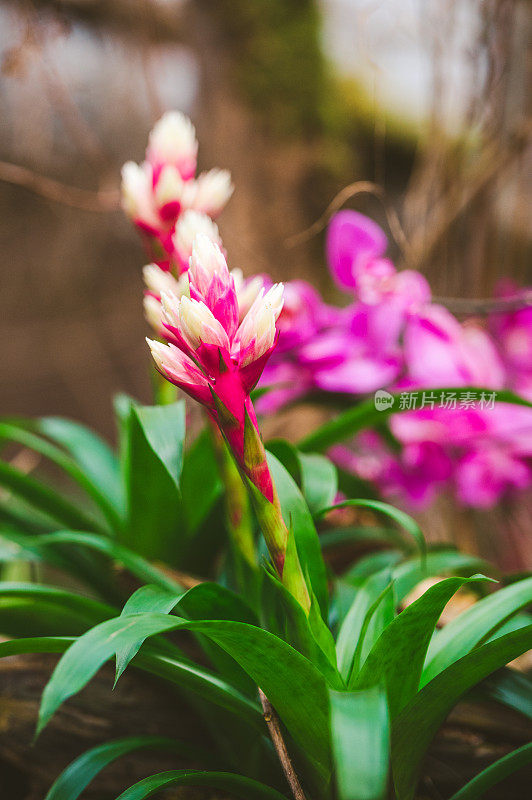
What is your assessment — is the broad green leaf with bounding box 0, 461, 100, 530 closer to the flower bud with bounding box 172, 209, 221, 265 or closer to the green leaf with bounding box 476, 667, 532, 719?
the flower bud with bounding box 172, 209, 221, 265

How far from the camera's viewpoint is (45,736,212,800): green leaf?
0.47 meters

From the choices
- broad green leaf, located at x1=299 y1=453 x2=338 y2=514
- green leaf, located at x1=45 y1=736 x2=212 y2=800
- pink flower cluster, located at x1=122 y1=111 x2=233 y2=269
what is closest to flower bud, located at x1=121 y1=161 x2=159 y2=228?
pink flower cluster, located at x1=122 y1=111 x2=233 y2=269

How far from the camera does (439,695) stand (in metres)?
0.42

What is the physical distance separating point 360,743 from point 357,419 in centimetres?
41

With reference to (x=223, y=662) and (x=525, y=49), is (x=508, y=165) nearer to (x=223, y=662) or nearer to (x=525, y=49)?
(x=525, y=49)

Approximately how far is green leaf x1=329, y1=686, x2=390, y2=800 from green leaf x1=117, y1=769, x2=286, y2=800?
16 cm

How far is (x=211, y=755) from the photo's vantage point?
0.56m

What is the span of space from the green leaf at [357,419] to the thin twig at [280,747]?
1.10ft

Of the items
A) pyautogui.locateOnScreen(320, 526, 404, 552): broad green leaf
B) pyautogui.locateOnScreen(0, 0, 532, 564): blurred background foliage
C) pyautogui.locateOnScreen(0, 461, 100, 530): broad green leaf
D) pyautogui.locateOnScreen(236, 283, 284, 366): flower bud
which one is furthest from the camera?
pyautogui.locateOnScreen(0, 0, 532, 564): blurred background foliage

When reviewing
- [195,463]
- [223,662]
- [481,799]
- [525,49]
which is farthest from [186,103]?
[481,799]

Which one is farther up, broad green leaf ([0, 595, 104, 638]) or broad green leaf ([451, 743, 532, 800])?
broad green leaf ([0, 595, 104, 638])

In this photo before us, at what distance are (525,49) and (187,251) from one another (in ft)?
2.72

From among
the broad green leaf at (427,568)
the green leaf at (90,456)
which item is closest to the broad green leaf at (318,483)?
the broad green leaf at (427,568)

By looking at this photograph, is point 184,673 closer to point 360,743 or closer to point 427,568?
point 360,743
